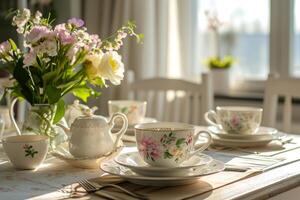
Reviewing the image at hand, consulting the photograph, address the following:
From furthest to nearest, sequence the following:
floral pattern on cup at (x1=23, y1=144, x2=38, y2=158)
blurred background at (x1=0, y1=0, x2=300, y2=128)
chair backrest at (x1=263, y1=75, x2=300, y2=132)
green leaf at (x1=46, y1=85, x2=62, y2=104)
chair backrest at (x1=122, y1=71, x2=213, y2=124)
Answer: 1. blurred background at (x1=0, y1=0, x2=300, y2=128)
2. chair backrest at (x1=122, y1=71, x2=213, y2=124)
3. chair backrest at (x1=263, y1=75, x2=300, y2=132)
4. green leaf at (x1=46, y1=85, x2=62, y2=104)
5. floral pattern on cup at (x1=23, y1=144, x2=38, y2=158)

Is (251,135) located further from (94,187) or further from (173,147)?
(94,187)

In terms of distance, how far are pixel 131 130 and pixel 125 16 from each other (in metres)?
1.48

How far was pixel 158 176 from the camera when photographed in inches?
40.3

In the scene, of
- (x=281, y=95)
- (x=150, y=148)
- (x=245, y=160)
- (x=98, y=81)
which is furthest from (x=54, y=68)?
(x=281, y=95)

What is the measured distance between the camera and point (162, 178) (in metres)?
1.00

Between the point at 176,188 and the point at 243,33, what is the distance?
2.08 meters

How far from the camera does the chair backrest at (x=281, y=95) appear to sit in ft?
5.93

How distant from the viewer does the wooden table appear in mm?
974

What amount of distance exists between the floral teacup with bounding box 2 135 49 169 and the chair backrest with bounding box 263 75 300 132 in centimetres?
93

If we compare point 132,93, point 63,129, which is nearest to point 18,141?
point 63,129

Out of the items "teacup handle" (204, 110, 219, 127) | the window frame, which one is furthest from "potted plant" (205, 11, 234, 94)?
"teacup handle" (204, 110, 219, 127)

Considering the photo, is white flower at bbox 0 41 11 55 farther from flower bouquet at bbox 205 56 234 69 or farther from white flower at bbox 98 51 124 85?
flower bouquet at bbox 205 56 234 69

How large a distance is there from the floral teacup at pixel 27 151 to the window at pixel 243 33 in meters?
1.89

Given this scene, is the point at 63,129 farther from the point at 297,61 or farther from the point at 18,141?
the point at 297,61
